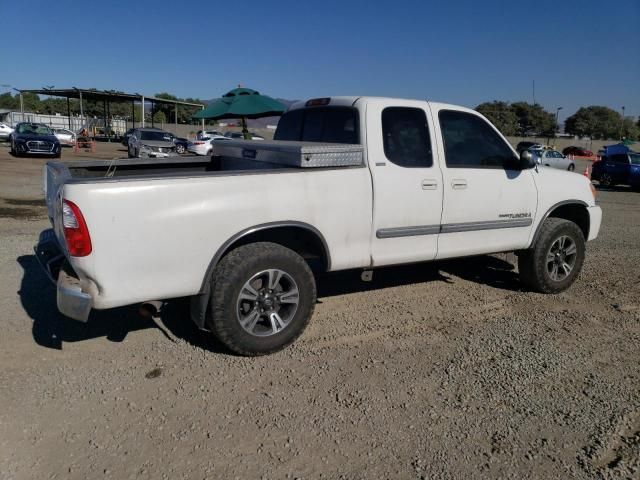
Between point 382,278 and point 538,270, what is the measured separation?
1653 mm

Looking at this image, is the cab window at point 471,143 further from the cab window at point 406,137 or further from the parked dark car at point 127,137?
the parked dark car at point 127,137

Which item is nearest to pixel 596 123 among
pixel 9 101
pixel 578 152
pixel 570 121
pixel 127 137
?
pixel 570 121

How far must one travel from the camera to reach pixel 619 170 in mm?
20766

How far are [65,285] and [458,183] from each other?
3.23m

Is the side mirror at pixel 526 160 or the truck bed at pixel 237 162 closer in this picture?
the truck bed at pixel 237 162

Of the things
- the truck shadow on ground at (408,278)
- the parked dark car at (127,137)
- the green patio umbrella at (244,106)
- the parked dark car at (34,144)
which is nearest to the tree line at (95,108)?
the parked dark car at (127,137)

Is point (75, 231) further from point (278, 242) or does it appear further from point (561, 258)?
point (561, 258)

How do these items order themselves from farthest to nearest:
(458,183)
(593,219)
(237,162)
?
1. (593,219)
2. (237,162)
3. (458,183)

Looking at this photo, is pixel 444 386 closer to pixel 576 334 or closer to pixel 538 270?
pixel 576 334

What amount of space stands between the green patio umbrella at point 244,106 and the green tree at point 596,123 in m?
88.5

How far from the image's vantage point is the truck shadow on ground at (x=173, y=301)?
4227mm

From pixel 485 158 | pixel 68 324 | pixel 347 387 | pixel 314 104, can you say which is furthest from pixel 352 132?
pixel 68 324

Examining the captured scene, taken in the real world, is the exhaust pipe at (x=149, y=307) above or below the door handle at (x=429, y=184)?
below

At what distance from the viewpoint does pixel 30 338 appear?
4.12m
